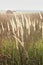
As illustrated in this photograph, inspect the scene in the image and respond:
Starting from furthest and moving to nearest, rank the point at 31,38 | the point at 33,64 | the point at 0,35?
the point at 0,35, the point at 31,38, the point at 33,64

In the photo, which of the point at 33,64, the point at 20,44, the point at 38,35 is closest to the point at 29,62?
the point at 33,64

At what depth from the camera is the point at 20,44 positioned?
5.46 metres

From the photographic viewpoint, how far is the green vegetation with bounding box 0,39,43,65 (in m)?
5.27

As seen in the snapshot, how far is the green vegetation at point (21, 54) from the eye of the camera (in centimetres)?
527

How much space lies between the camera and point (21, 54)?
5.34 metres

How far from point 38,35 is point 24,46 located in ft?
2.21

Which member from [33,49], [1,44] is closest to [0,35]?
[1,44]

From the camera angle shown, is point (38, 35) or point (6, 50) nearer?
point (6, 50)

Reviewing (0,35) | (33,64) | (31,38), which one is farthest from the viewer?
(0,35)

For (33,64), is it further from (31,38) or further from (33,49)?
(31,38)

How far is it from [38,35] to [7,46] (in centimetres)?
84

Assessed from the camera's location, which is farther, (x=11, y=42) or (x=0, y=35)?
(x=0, y=35)

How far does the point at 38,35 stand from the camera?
600cm

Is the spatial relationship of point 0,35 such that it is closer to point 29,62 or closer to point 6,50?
point 6,50
